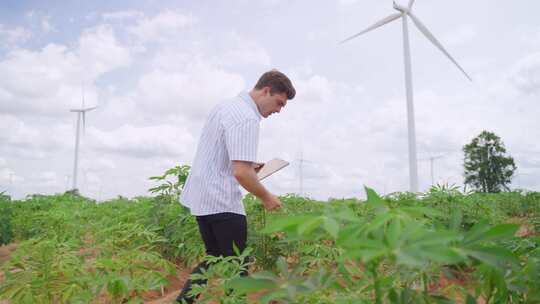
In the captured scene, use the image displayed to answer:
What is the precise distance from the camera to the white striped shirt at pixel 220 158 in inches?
124

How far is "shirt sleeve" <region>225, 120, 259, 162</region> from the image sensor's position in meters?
3.03

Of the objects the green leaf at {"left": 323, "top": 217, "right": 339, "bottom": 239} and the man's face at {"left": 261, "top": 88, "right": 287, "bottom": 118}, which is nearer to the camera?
the green leaf at {"left": 323, "top": 217, "right": 339, "bottom": 239}

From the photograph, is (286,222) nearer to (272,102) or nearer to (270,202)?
(270,202)

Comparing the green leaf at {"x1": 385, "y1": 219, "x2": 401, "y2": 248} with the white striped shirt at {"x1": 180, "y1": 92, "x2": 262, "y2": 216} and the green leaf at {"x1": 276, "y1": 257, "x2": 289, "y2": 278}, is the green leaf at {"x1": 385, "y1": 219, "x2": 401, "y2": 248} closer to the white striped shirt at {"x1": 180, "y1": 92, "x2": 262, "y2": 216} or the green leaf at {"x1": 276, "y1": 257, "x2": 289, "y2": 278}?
the green leaf at {"x1": 276, "y1": 257, "x2": 289, "y2": 278}

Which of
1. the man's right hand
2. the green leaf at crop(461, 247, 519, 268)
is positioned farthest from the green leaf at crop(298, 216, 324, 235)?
the man's right hand

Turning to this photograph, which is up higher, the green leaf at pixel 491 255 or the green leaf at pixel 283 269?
the green leaf at pixel 491 255

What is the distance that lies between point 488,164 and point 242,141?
43.3 m

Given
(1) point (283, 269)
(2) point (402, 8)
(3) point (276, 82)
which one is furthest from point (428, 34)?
(1) point (283, 269)

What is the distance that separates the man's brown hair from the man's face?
0.03 meters

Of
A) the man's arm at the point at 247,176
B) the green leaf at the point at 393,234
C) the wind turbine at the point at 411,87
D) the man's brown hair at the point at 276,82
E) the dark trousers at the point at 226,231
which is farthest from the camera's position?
the wind turbine at the point at 411,87

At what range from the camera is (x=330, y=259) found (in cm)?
281

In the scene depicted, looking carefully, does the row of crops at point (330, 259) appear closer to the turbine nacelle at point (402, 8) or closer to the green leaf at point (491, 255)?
the green leaf at point (491, 255)

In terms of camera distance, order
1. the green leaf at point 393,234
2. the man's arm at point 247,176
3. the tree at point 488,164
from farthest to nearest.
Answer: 1. the tree at point 488,164
2. the man's arm at point 247,176
3. the green leaf at point 393,234

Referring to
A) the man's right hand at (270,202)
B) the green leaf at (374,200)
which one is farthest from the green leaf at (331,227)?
the man's right hand at (270,202)
